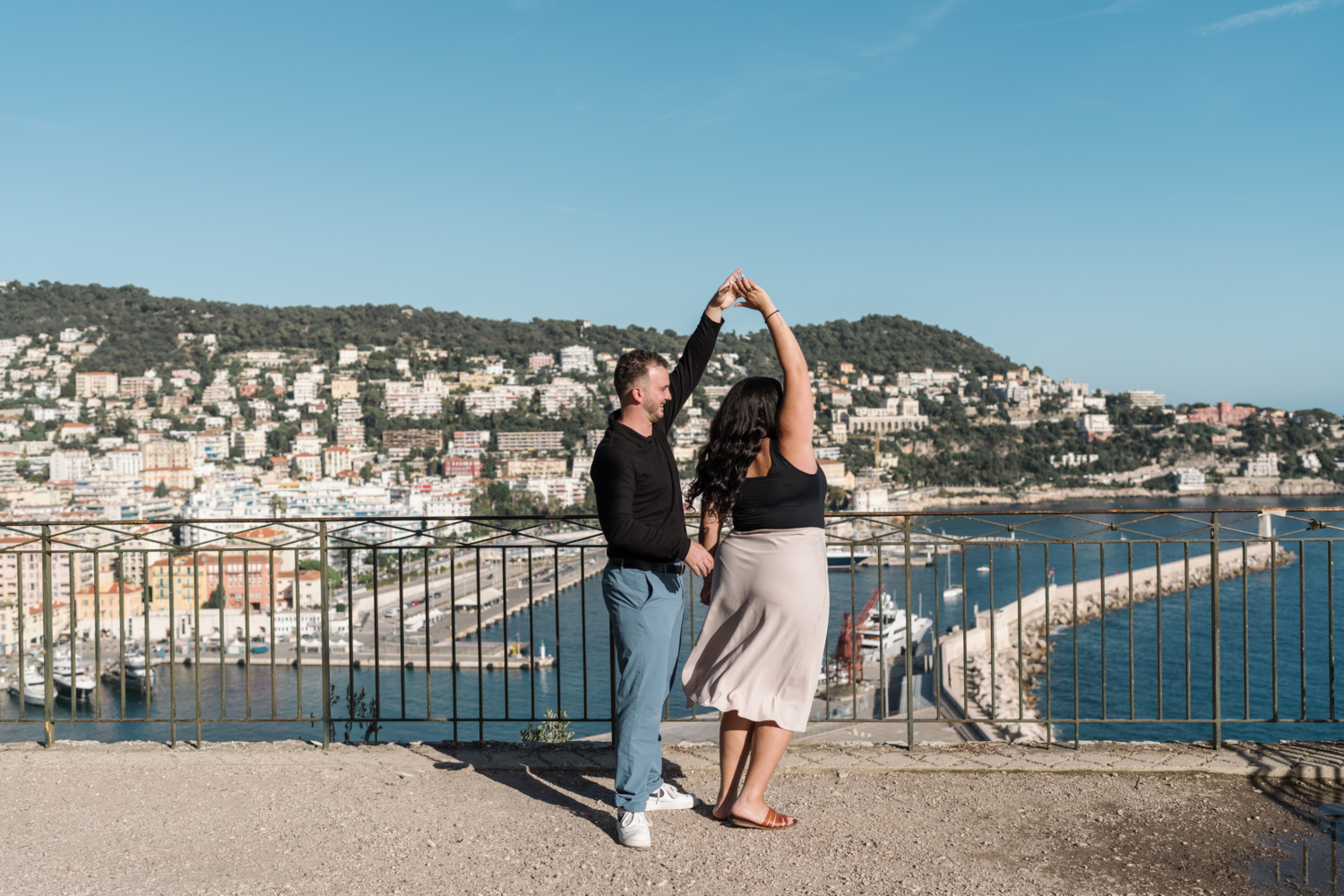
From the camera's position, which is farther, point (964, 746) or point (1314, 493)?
point (1314, 493)

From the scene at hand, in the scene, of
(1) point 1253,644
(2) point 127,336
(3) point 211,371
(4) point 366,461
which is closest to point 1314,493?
(1) point 1253,644

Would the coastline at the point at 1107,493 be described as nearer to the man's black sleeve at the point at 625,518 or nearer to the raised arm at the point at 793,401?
the raised arm at the point at 793,401

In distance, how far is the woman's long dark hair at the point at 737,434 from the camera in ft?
8.18

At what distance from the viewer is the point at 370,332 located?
11231 cm

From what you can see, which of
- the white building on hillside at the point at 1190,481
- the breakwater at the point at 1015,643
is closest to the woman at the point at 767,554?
the breakwater at the point at 1015,643

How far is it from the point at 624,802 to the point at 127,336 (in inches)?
4536

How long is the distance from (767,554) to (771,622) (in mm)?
177

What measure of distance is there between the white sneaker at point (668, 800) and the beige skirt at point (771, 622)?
359 millimetres

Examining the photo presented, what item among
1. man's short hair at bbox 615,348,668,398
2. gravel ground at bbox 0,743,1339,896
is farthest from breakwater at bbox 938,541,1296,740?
man's short hair at bbox 615,348,668,398

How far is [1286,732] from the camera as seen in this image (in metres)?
18.1

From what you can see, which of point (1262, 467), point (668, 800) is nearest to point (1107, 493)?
point (1262, 467)

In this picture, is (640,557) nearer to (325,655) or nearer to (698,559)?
(698,559)

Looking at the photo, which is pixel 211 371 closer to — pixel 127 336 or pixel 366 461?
pixel 127 336

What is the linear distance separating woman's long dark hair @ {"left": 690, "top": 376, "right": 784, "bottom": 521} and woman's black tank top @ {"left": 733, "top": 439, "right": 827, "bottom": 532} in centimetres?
4
